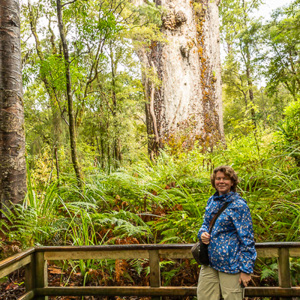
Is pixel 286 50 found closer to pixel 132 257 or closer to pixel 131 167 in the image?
pixel 131 167

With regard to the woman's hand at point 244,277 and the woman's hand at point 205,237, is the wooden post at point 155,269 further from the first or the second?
the woman's hand at point 244,277

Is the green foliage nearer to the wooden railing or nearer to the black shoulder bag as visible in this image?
the wooden railing

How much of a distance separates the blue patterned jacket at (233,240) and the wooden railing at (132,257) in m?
0.42

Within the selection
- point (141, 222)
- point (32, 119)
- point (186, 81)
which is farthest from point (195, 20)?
point (32, 119)

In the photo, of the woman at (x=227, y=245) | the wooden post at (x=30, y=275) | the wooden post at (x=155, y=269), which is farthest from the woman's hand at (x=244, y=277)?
the wooden post at (x=30, y=275)

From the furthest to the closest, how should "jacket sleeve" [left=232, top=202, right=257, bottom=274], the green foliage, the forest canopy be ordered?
the green foliage
the forest canopy
"jacket sleeve" [left=232, top=202, right=257, bottom=274]

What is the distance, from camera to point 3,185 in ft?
10.0

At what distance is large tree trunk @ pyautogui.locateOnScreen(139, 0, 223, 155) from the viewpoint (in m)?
6.35

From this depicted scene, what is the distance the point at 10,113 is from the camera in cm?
314

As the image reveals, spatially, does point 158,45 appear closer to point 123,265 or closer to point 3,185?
point 3,185

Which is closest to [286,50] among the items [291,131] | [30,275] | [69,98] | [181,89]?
[181,89]

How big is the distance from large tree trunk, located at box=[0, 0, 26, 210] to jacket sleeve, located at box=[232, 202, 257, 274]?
2.45 metres

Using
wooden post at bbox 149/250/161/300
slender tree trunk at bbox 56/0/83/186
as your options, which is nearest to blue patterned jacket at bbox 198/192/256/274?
wooden post at bbox 149/250/161/300

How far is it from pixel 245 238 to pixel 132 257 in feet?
3.39
